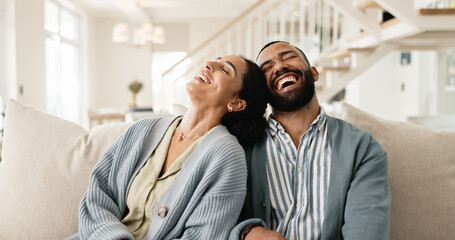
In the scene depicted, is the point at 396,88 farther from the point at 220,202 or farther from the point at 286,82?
the point at 220,202

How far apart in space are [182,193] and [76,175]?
449 mm

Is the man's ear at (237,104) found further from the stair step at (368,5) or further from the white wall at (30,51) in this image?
the white wall at (30,51)

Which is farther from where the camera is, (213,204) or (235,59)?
(235,59)

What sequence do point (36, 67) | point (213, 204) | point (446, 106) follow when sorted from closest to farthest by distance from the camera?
point (213, 204) < point (446, 106) < point (36, 67)

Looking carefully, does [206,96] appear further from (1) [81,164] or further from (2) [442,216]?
(2) [442,216]

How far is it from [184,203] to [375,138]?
731 millimetres

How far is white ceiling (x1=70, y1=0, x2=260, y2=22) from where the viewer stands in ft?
27.3

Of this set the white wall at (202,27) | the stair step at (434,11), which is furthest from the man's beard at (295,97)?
the white wall at (202,27)

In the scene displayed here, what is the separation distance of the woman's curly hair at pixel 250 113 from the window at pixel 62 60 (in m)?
6.38

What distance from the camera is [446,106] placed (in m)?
5.77

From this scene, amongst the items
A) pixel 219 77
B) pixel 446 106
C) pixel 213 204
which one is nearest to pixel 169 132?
pixel 219 77

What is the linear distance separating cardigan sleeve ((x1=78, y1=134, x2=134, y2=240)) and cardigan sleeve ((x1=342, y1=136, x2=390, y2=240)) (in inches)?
26.5

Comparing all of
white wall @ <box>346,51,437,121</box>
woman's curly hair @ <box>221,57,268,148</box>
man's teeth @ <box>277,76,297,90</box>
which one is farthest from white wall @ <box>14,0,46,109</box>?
white wall @ <box>346,51,437,121</box>

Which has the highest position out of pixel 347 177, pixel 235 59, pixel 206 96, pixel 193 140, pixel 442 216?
pixel 235 59
